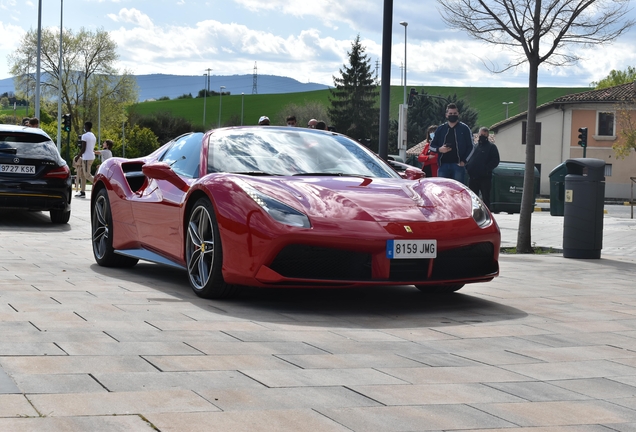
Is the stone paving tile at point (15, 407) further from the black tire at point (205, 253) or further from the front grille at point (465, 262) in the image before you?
the front grille at point (465, 262)

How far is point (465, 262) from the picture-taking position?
6379 mm

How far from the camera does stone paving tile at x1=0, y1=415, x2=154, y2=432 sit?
3.07m

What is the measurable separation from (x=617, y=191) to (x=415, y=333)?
62.2 metres

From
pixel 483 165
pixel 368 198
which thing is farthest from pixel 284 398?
pixel 483 165

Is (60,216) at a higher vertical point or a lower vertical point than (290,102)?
lower

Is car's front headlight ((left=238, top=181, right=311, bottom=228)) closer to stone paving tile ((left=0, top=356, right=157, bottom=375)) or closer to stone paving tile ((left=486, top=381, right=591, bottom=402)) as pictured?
stone paving tile ((left=0, top=356, right=157, bottom=375))

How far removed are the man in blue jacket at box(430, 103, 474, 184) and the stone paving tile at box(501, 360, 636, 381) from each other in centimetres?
989

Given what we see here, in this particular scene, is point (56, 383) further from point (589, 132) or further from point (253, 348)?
point (589, 132)

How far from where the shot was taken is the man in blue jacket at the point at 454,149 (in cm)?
1451

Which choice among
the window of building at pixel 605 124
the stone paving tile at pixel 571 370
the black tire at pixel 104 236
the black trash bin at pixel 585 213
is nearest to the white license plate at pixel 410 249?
the stone paving tile at pixel 571 370

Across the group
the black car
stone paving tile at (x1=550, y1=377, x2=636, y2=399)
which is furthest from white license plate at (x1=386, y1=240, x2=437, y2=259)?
the black car

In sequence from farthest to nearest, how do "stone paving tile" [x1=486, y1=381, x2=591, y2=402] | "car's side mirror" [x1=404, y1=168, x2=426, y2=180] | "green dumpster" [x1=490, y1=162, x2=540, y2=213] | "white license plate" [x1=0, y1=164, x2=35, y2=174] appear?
"green dumpster" [x1=490, y1=162, x2=540, y2=213] < "white license plate" [x1=0, y1=164, x2=35, y2=174] < "car's side mirror" [x1=404, y1=168, x2=426, y2=180] < "stone paving tile" [x1=486, y1=381, x2=591, y2=402]

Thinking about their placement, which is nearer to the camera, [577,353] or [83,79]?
[577,353]

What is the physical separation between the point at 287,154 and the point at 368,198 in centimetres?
105
